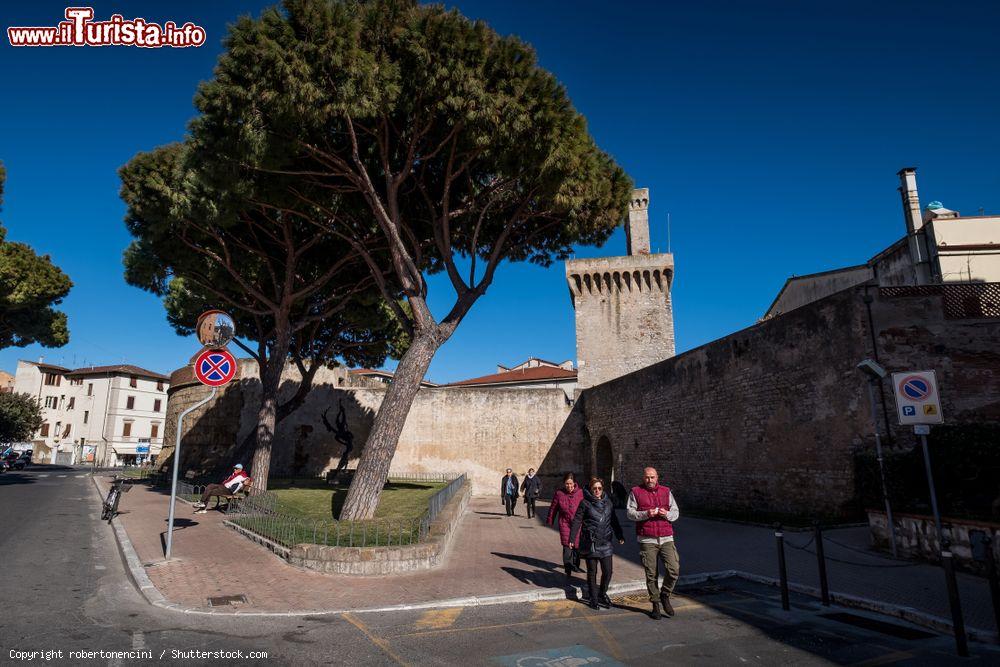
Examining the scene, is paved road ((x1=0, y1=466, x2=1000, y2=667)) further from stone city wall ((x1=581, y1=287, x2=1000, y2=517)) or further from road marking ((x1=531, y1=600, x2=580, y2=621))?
stone city wall ((x1=581, y1=287, x2=1000, y2=517))

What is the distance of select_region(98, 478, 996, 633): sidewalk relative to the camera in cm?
635

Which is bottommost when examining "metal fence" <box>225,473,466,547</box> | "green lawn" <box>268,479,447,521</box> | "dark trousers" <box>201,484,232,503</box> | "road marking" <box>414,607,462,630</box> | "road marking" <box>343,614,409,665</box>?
"road marking" <box>414,607,462,630</box>

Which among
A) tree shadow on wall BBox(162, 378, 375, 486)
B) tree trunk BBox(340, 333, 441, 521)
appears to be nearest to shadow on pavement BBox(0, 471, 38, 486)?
tree shadow on wall BBox(162, 378, 375, 486)

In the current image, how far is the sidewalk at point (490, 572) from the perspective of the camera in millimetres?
6348

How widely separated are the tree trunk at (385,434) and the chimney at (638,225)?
77.7 ft

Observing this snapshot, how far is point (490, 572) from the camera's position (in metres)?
8.28

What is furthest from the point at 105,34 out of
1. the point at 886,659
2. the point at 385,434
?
the point at 886,659

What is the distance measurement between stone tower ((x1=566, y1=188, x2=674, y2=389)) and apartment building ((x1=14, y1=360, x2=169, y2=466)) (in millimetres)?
52933

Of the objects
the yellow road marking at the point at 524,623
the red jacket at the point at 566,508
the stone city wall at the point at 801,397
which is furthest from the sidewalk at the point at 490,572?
the stone city wall at the point at 801,397

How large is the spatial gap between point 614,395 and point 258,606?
19.6m

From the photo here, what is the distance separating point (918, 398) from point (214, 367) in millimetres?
10437

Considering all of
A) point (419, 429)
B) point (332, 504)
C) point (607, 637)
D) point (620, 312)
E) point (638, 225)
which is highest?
point (638, 225)

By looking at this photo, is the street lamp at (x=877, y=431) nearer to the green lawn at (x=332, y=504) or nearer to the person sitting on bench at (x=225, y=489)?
the green lawn at (x=332, y=504)

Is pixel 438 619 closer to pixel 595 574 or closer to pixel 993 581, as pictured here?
pixel 595 574
